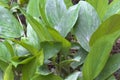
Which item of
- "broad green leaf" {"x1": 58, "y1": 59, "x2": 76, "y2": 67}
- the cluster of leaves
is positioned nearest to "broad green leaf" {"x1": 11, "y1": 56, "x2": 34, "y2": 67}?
the cluster of leaves

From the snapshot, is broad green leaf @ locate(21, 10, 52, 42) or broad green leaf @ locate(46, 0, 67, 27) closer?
broad green leaf @ locate(21, 10, 52, 42)

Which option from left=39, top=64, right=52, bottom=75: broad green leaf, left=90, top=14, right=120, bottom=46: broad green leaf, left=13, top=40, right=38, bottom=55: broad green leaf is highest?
left=90, top=14, right=120, bottom=46: broad green leaf

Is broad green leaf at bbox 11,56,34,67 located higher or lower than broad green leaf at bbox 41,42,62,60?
lower

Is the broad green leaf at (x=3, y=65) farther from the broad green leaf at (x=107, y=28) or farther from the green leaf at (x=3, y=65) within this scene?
the broad green leaf at (x=107, y=28)

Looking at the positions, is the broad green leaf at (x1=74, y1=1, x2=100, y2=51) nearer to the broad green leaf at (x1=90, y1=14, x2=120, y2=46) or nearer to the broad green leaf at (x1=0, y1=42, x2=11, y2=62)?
the broad green leaf at (x1=90, y1=14, x2=120, y2=46)

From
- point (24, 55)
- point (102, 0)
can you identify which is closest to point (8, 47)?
point (24, 55)

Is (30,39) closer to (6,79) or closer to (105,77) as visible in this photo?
(6,79)

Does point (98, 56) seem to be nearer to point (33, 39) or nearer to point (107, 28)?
point (107, 28)
